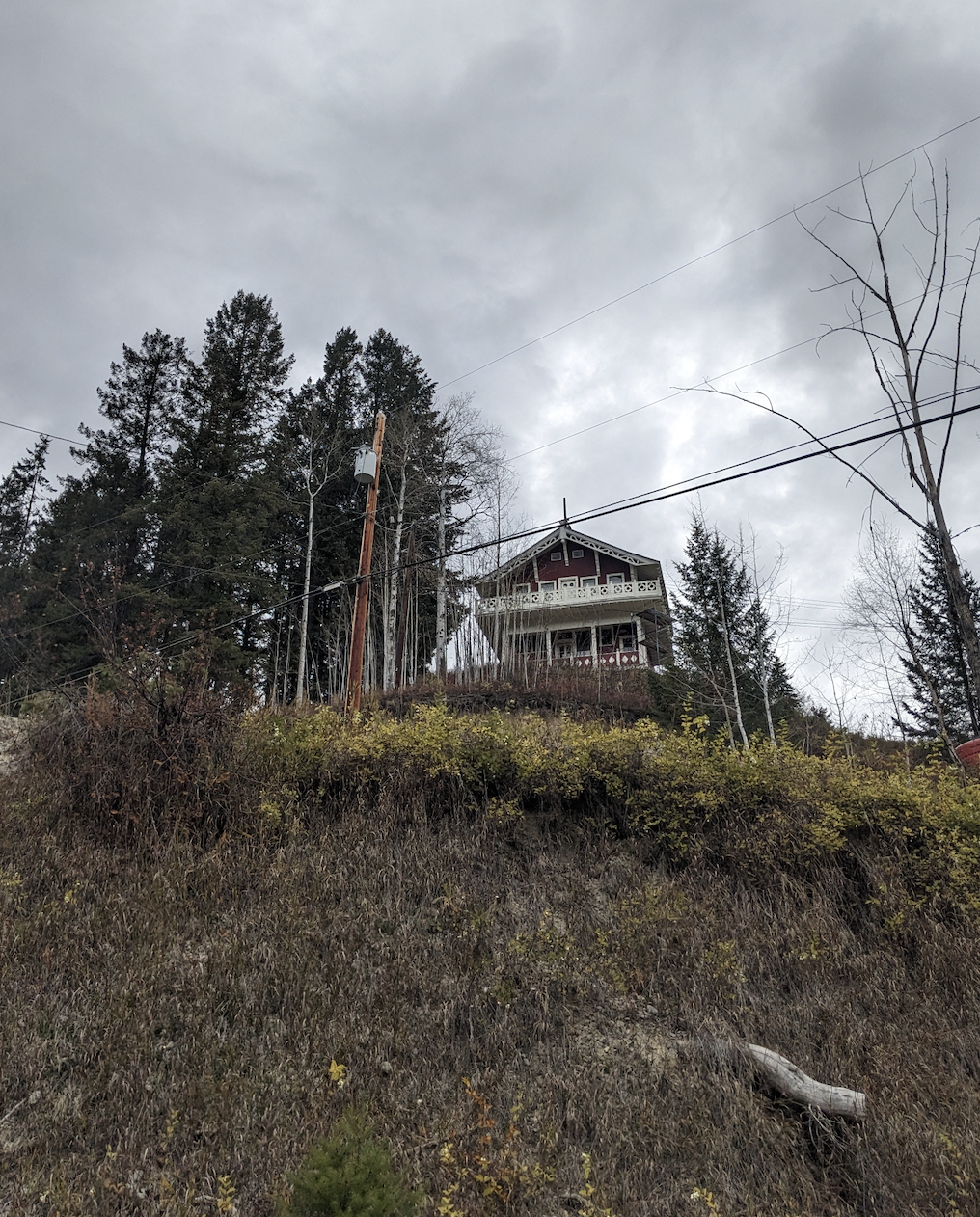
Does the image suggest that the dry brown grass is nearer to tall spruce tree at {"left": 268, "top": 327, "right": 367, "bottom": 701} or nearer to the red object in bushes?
the red object in bushes

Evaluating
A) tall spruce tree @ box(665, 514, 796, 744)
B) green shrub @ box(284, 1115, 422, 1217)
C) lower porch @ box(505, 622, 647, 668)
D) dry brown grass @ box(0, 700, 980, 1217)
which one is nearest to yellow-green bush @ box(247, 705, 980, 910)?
dry brown grass @ box(0, 700, 980, 1217)

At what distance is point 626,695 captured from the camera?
738 inches

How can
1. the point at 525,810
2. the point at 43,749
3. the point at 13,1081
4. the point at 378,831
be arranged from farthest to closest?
the point at 43,749
the point at 525,810
the point at 378,831
the point at 13,1081

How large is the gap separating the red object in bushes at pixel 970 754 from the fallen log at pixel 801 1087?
17.6ft

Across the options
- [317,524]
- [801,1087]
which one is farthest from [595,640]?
[801,1087]

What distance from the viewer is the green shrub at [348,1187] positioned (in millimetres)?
2398

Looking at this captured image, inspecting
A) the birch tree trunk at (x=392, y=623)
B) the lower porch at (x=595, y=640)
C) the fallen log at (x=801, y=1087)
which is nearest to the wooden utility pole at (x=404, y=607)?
the birch tree trunk at (x=392, y=623)

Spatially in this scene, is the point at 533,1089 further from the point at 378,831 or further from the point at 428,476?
the point at 428,476

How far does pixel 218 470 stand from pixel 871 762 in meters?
20.7

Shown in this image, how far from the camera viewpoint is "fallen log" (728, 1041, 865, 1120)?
3547 millimetres

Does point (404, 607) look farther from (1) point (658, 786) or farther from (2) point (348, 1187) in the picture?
(2) point (348, 1187)

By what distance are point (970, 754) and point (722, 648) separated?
10.6 meters

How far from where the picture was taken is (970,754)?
7773 millimetres

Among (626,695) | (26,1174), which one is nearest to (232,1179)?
(26,1174)
